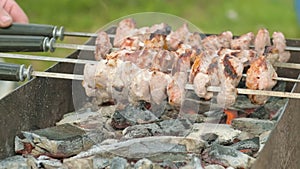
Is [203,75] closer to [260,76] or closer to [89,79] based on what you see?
[260,76]

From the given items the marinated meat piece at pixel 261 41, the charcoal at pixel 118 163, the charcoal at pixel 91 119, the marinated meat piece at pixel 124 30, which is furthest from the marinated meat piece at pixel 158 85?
the marinated meat piece at pixel 261 41

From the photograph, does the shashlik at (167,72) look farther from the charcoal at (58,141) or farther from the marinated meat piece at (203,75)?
the charcoal at (58,141)

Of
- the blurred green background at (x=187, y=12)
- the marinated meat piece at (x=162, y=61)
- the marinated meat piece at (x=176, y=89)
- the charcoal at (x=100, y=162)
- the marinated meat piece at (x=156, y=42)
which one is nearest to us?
the charcoal at (x=100, y=162)

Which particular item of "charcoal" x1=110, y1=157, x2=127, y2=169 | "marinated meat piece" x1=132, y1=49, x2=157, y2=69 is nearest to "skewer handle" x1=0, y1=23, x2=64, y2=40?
"marinated meat piece" x1=132, y1=49, x2=157, y2=69

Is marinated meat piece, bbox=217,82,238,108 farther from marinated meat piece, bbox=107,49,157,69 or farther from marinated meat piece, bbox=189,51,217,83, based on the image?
marinated meat piece, bbox=107,49,157,69


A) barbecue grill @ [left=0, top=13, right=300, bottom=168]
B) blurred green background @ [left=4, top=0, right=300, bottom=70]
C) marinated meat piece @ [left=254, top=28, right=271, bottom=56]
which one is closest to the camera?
barbecue grill @ [left=0, top=13, right=300, bottom=168]

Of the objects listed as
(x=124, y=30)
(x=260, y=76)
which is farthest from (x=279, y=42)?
(x=124, y=30)
